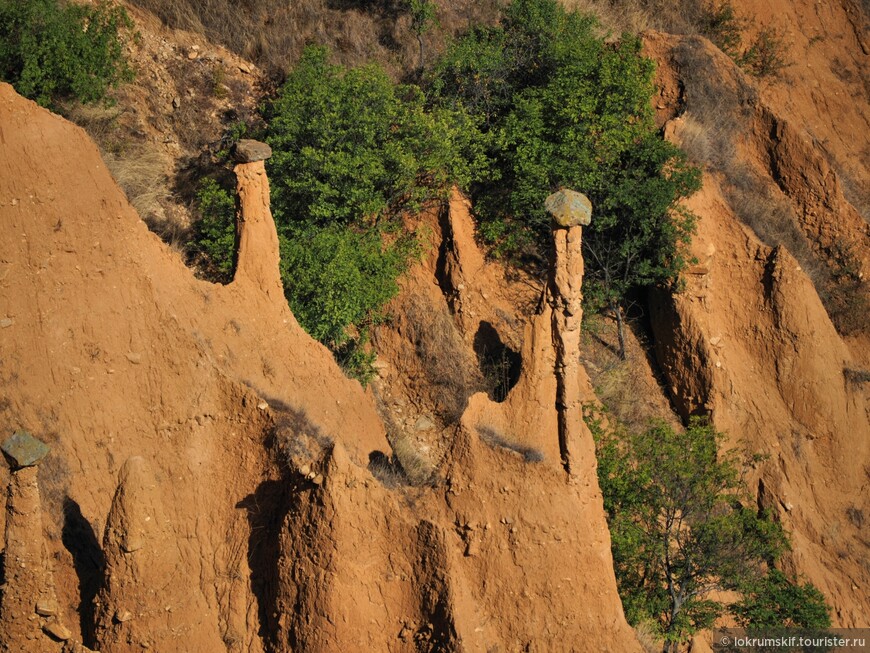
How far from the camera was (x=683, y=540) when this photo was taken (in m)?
18.3

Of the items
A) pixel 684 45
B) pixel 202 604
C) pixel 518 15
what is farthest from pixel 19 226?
pixel 684 45

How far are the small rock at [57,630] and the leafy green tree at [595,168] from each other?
40.8 ft

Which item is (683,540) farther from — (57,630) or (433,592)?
(57,630)

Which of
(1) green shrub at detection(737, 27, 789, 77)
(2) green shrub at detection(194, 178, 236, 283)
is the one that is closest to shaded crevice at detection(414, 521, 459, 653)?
(2) green shrub at detection(194, 178, 236, 283)

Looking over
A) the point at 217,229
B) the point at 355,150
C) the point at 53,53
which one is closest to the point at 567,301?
the point at 355,150

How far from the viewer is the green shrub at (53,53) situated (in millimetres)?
21203

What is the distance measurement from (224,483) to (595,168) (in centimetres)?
1056

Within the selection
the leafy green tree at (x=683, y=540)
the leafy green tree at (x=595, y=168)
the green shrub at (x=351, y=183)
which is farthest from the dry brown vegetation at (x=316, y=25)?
the leafy green tree at (x=683, y=540)

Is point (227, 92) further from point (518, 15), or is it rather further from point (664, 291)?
point (664, 291)

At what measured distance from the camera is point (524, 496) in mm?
14547

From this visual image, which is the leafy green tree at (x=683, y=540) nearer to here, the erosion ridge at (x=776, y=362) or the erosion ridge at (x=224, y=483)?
the erosion ridge at (x=776, y=362)

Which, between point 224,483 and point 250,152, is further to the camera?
point 250,152

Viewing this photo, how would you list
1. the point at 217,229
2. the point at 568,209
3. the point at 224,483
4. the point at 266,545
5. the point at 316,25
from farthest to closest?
the point at 316,25, the point at 217,229, the point at 568,209, the point at 224,483, the point at 266,545

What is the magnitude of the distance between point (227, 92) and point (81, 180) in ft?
33.9
